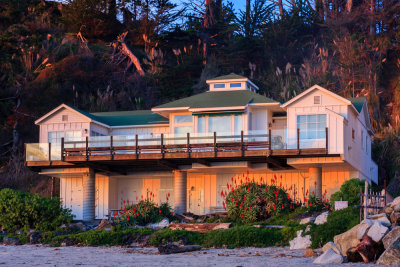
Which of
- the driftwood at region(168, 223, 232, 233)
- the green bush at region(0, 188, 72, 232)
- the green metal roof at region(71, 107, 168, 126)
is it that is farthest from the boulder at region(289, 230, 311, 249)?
the green metal roof at region(71, 107, 168, 126)

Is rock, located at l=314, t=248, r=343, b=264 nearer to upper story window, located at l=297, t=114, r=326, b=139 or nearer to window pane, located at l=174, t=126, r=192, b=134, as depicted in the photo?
upper story window, located at l=297, t=114, r=326, b=139

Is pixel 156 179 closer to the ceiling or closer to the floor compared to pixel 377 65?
closer to the floor

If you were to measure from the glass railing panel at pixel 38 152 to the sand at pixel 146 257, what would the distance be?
11.9 m

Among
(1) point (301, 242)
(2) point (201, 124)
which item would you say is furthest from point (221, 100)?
(1) point (301, 242)

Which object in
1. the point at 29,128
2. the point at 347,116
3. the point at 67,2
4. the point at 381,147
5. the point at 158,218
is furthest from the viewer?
the point at 67,2

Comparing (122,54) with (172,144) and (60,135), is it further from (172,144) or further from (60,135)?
(172,144)

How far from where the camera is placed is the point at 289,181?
36562 millimetres

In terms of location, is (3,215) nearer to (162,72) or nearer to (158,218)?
(158,218)

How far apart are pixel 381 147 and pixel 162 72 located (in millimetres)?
22181

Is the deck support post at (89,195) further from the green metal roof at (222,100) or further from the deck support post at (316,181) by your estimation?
the deck support post at (316,181)

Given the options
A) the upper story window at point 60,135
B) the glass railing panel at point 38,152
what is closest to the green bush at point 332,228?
the glass railing panel at point 38,152

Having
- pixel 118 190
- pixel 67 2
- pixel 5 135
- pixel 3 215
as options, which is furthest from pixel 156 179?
pixel 67 2

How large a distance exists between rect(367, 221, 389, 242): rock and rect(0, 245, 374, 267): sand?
102 cm

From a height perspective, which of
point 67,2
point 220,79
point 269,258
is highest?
point 67,2
